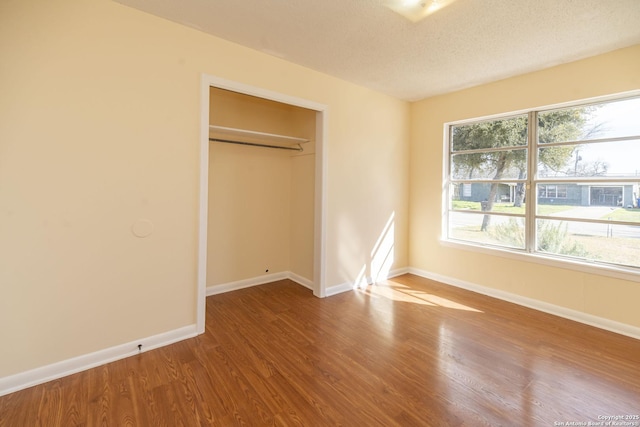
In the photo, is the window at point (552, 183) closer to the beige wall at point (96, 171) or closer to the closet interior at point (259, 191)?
the closet interior at point (259, 191)

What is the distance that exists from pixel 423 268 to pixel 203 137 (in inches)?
146

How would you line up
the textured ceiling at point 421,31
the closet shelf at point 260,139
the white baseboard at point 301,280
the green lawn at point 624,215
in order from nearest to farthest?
the textured ceiling at point 421,31 → the green lawn at point 624,215 → the closet shelf at point 260,139 → the white baseboard at point 301,280

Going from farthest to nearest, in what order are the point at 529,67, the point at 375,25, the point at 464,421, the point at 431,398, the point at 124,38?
the point at 529,67 < the point at 375,25 < the point at 124,38 < the point at 431,398 < the point at 464,421

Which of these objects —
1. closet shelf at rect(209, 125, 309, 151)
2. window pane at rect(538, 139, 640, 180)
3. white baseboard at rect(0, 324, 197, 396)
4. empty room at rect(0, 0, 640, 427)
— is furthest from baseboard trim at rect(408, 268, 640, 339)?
white baseboard at rect(0, 324, 197, 396)

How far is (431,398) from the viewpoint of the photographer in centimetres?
186

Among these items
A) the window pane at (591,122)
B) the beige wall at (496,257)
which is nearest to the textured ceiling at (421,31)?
the beige wall at (496,257)

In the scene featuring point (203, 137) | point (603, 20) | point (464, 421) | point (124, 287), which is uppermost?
point (603, 20)

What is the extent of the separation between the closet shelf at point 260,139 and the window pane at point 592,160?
298cm

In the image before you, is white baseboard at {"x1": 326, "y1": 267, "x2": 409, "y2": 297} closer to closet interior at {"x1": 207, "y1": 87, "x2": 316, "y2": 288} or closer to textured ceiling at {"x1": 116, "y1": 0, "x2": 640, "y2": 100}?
closet interior at {"x1": 207, "y1": 87, "x2": 316, "y2": 288}

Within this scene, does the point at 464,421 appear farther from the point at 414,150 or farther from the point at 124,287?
the point at 414,150

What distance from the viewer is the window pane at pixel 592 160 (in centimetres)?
279

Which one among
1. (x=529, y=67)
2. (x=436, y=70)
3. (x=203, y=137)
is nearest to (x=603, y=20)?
(x=529, y=67)

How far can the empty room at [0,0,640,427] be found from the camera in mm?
1874

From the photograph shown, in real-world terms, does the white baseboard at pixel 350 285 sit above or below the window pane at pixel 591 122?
below
